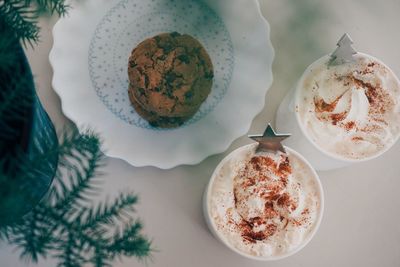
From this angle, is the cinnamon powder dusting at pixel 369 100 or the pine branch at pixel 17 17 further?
the cinnamon powder dusting at pixel 369 100

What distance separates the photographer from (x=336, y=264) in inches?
A: 31.9

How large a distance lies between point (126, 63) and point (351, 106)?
0.32 meters

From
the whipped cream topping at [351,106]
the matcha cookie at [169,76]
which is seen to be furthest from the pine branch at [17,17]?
the whipped cream topping at [351,106]

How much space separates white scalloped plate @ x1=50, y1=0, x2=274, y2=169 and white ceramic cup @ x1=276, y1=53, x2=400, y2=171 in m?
0.04

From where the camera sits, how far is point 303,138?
737mm

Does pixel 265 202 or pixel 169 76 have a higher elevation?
pixel 169 76

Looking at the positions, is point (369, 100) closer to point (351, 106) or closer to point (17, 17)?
point (351, 106)

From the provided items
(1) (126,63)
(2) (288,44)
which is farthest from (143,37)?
(2) (288,44)

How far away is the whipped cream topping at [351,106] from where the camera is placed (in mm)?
Result: 738

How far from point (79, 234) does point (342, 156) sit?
40 cm

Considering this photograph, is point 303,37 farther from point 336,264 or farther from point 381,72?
point 336,264

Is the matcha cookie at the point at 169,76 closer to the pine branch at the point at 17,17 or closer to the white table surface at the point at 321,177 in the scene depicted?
the white table surface at the point at 321,177

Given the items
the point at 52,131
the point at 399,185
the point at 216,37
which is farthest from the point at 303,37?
the point at 52,131

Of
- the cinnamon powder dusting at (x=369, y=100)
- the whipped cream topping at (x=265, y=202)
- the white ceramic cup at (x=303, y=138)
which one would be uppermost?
the cinnamon powder dusting at (x=369, y=100)
